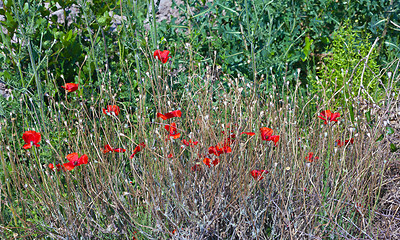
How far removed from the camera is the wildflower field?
1.96 meters

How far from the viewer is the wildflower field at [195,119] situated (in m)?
1.96

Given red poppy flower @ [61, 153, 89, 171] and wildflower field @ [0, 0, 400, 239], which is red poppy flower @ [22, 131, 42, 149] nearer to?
wildflower field @ [0, 0, 400, 239]

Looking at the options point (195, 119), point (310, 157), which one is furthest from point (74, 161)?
point (310, 157)

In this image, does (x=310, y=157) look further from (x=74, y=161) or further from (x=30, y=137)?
(x=30, y=137)

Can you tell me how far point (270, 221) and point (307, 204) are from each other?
221 mm

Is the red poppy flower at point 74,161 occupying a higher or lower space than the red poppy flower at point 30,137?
lower

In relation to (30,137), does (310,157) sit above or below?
below

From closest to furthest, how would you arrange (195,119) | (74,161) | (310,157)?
1. (74,161)
2. (310,157)
3. (195,119)

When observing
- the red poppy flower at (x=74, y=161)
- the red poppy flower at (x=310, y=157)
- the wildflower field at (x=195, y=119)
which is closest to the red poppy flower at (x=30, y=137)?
the wildflower field at (x=195, y=119)

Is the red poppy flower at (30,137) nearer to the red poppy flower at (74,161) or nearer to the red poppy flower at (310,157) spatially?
the red poppy flower at (74,161)

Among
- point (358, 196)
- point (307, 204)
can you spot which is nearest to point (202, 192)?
point (307, 204)

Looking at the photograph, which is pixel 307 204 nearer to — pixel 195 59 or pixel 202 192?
pixel 202 192

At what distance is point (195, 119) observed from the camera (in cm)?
241

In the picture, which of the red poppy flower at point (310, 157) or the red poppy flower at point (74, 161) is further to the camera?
the red poppy flower at point (310, 157)
